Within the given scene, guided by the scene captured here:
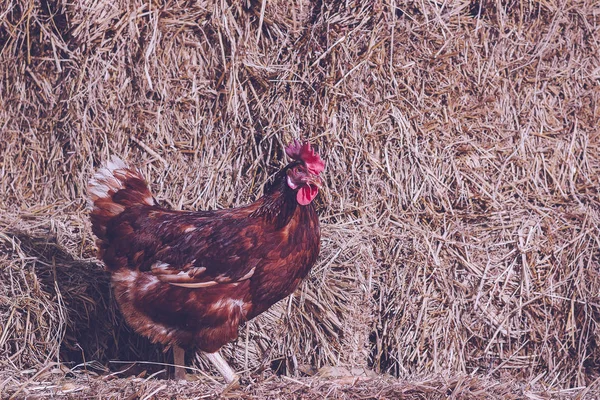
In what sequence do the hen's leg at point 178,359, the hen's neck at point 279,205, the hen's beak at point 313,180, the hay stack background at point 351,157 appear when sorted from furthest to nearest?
the hay stack background at point 351,157 → the hen's leg at point 178,359 → the hen's neck at point 279,205 → the hen's beak at point 313,180

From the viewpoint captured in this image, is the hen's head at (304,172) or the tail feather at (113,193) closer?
the hen's head at (304,172)

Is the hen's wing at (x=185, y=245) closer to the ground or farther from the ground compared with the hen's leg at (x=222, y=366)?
farther from the ground

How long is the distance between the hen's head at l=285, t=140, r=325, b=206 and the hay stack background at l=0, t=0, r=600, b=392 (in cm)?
48

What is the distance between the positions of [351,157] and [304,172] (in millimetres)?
658

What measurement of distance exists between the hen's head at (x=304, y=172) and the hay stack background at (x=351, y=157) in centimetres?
48

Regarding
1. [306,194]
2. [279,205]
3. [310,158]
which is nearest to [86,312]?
[279,205]

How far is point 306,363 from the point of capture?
413cm

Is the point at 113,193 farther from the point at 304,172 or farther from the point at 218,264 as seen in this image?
the point at 304,172

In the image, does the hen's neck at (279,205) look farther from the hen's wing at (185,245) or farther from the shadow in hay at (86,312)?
the shadow in hay at (86,312)

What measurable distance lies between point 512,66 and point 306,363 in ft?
7.06

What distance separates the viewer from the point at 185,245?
398 cm

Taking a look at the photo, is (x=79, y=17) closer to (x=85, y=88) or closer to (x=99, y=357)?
(x=85, y=88)

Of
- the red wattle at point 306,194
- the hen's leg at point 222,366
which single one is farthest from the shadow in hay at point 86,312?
the red wattle at point 306,194

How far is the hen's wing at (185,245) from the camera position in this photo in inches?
153
